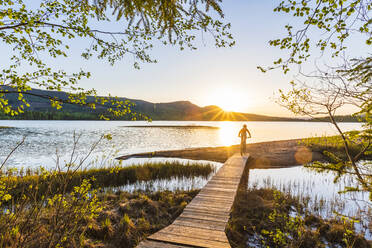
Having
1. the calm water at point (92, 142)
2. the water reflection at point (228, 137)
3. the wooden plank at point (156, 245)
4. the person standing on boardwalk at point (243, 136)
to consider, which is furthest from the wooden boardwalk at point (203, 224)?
the water reflection at point (228, 137)

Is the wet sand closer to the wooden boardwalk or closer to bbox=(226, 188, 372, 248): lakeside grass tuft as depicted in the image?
bbox=(226, 188, 372, 248): lakeside grass tuft

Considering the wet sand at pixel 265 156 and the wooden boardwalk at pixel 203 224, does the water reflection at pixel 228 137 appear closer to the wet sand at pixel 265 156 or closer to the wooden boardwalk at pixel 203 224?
the wet sand at pixel 265 156

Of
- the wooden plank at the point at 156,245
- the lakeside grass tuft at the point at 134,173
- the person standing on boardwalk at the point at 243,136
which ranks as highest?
the person standing on boardwalk at the point at 243,136

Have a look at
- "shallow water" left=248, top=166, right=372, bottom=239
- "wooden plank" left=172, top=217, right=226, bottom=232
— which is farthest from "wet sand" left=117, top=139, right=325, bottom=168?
"wooden plank" left=172, top=217, right=226, bottom=232

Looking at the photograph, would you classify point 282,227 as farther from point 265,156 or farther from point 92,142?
point 92,142

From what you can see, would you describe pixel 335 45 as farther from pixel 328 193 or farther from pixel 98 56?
pixel 328 193

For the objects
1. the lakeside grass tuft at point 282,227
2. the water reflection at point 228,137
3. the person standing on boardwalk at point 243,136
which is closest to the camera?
the lakeside grass tuft at point 282,227

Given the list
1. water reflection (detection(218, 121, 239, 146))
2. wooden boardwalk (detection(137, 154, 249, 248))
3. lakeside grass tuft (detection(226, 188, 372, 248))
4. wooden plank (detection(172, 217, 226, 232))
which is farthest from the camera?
water reflection (detection(218, 121, 239, 146))

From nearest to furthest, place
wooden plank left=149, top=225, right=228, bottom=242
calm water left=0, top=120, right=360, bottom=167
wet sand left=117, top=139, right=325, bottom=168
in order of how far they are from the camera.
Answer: wooden plank left=149, top=225, right=228, bottom=242, wet sand left=117, top=139, right=325, bottom=168, calm water left=0, top=120, right=360, bottom=167

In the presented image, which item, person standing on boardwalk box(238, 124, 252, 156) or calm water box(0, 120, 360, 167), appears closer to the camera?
person standing on boardwalk box(238, 124, 252, 156)

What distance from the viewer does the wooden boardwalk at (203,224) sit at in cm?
435

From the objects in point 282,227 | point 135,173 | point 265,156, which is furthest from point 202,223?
point 265,156

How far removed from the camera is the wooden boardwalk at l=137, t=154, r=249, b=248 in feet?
14.3

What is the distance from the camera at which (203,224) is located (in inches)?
211
